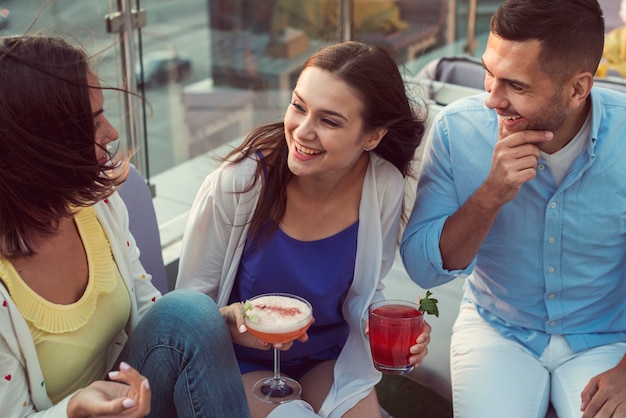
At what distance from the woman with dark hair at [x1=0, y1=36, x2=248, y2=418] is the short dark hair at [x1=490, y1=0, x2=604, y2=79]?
1027 mm

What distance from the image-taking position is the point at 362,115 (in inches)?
83.3

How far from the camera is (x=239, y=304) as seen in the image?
6.64ft

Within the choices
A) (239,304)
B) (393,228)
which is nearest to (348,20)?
(393,228)

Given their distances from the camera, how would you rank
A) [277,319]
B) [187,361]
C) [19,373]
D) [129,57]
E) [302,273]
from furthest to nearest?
[129,57]
[302,273]
[277,319]
[187,361]
[19,373]

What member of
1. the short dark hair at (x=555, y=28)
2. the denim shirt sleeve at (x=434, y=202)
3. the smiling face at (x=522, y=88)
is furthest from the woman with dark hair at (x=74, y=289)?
the short dark hair at (x=555, y=28)

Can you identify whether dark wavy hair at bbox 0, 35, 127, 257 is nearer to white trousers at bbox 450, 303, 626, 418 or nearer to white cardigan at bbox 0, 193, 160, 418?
white cardigan at bbox 0, 193, 160, 418

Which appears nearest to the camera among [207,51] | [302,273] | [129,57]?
[302,273]

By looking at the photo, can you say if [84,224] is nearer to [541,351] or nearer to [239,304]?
[239,304]

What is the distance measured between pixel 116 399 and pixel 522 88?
124cm

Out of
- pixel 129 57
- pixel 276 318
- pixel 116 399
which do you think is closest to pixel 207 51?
pixel 129 57

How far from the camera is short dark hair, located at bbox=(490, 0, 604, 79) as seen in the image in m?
2.03

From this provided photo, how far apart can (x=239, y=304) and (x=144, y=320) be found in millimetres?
266

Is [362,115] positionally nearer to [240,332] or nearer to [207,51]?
[240,332]

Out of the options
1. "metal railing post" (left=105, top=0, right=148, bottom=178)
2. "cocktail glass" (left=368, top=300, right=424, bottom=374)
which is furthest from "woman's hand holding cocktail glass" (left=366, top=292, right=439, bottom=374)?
"metal railing post" (left=105, top=0, right=148, bottom=178)
